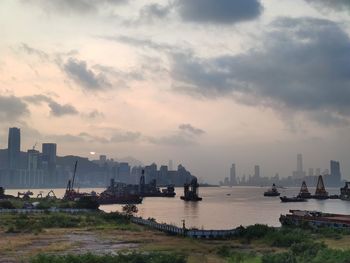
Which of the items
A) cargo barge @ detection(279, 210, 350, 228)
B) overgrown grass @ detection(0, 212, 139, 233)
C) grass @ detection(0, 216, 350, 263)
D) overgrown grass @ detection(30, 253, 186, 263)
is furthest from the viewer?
cargo barge @ detection(279, 210, 350, 228)

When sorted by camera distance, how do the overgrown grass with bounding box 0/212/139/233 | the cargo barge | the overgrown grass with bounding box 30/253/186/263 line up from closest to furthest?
Result: 1. the overgrown grass with bounding box 30/253/186/263
2. the overgrown grass with bounding box 0/212/139/233
3. the cargo barge

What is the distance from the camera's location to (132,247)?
194 feet

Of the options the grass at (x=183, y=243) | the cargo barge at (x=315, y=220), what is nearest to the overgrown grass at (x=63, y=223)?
the grass at (x=183, y=243)

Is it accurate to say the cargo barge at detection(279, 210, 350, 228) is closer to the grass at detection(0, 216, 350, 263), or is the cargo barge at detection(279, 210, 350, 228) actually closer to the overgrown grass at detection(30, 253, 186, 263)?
the grass at detection(0, 216, 350, 263)

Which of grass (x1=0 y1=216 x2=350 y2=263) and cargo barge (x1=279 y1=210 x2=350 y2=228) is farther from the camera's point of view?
cargo barge (x1=279 y1=210 x2=350 y2=228)

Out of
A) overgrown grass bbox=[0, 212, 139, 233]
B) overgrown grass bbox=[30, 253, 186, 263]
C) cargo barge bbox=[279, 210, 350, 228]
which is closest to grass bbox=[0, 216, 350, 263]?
overgrown grass bbox=[0, 212, 139, 233]

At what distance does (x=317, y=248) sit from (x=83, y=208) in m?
97.3

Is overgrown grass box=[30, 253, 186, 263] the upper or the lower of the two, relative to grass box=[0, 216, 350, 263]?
upper

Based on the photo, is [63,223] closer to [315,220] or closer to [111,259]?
[111,259]

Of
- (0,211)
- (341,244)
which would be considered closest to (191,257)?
(341,244)

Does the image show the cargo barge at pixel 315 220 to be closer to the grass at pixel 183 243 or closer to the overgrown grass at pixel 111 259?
the grass at pixel 183 243

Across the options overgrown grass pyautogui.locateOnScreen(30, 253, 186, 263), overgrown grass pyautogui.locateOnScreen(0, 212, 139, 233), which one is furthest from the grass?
overgrown grass pyautogui.locateOnScreen(30, 253, 186, 263)

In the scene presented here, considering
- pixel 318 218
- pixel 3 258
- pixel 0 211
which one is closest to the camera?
pixel 3 258

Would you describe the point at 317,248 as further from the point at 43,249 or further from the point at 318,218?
the point at 318,218
